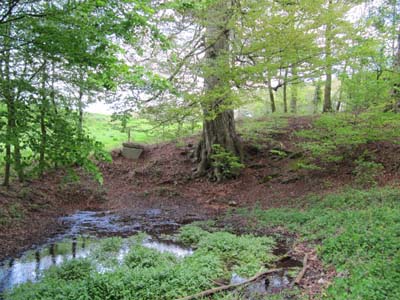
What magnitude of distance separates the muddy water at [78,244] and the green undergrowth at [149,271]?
0.36m

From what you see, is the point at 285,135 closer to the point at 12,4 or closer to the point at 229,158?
the point at 229,158

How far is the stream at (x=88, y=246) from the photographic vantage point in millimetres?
5145

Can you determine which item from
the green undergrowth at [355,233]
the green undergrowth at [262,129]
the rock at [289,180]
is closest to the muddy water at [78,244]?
the green undergrowth at [355,233]

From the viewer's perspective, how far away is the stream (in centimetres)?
514

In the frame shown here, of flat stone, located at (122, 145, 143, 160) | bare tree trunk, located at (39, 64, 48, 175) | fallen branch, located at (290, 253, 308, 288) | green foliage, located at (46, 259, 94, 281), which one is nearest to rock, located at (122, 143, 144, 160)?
flat stone, located at (122, 145, 143, 160)

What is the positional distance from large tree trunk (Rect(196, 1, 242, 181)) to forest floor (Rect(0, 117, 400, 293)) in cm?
121

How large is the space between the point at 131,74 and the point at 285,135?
1112 cm

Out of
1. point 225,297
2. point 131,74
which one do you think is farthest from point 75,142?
point 225,297

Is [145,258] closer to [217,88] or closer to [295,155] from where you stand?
[217,88]

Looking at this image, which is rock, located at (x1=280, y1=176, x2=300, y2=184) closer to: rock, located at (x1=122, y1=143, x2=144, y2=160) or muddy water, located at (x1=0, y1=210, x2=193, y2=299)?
muddy water, located at (x1=0, y1=210, x2=193, y2=299)

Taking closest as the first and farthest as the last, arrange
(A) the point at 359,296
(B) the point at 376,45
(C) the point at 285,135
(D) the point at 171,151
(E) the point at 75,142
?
(A) the point at 359,296, (E) the point at 75,142, (B) the point at 376,45, (C) the point at 285,135, (D) the point at 171,151

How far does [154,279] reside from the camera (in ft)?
15.8

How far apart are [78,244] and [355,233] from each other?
5798 mm

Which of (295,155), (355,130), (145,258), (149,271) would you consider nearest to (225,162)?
(295,155)
